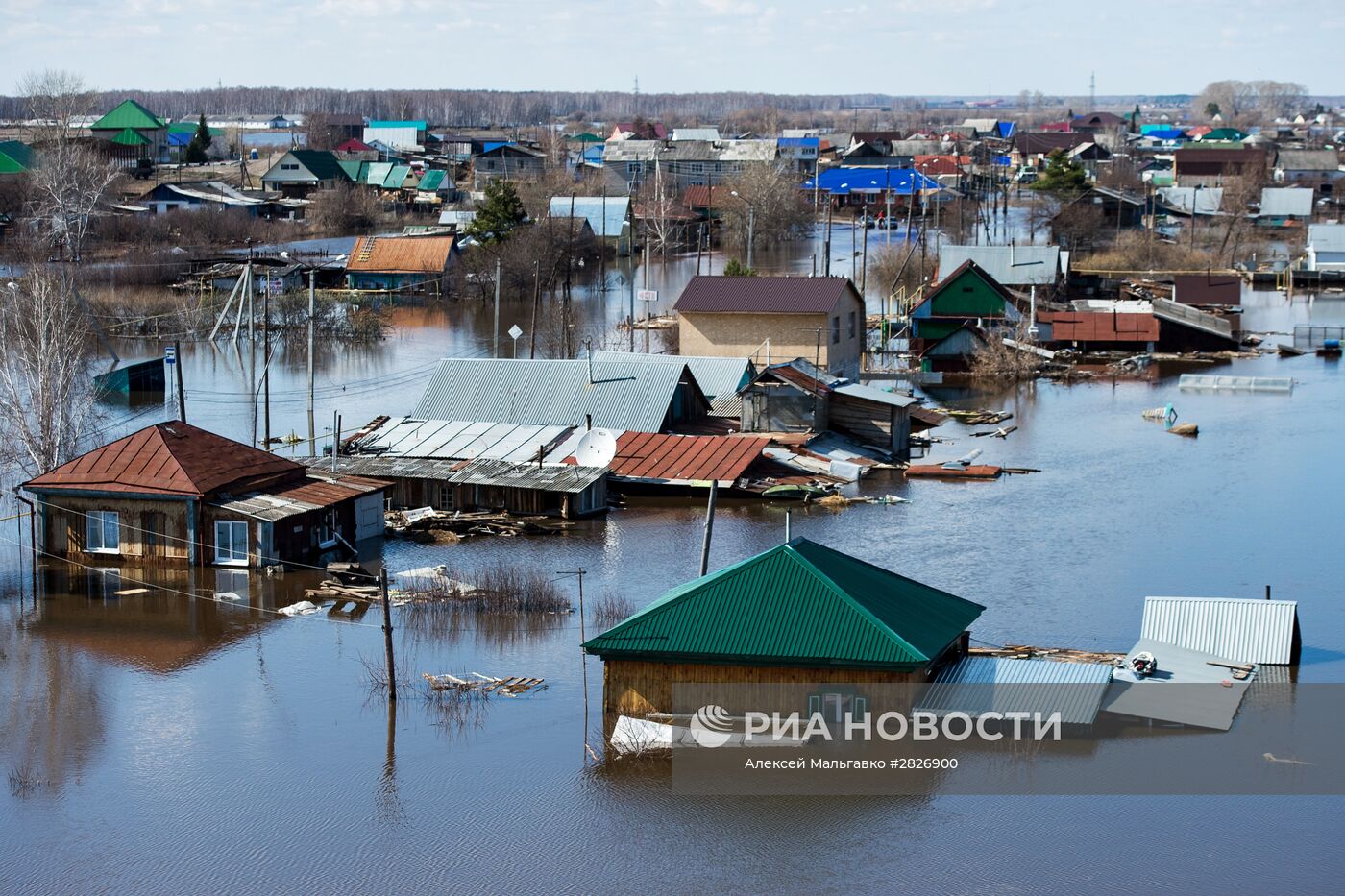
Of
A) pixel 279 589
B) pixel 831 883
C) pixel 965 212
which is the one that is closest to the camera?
pixel 831 883

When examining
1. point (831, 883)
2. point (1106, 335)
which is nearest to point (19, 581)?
point (831, 883)

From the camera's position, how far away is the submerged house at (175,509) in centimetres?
1834

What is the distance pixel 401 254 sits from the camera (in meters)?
43.8

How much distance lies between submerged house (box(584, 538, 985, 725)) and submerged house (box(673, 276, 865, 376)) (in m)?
15.6

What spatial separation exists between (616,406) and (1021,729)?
1182 cm

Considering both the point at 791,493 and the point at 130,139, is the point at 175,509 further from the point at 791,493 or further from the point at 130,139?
the point at 130,139

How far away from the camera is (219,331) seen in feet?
121

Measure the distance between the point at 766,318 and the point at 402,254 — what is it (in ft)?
56.7

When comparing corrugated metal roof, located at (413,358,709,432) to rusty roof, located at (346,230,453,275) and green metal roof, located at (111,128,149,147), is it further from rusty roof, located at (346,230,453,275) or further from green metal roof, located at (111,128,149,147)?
green metal roof, located at (111,128,149,147)

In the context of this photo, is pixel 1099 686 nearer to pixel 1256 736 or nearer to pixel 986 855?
pixel 1256 736

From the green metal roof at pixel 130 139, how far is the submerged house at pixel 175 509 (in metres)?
53.8

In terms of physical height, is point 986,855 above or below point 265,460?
below

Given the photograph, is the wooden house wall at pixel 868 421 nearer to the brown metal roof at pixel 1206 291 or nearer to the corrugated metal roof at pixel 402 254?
the brown metal roof at pixel 1206 291

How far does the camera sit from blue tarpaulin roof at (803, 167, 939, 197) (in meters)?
67.8
